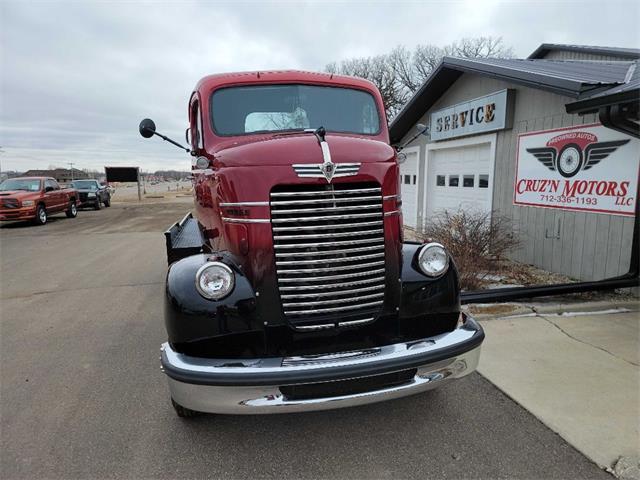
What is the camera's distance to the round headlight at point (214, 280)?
2404 millimetres

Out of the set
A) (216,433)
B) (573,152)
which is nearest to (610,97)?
(573,152)

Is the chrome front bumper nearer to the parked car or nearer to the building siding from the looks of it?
the building siding

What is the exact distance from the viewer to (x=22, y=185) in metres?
16.2

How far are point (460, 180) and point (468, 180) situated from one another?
1.09ft

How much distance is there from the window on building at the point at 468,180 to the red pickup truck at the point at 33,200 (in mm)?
14762

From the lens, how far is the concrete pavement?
270cm

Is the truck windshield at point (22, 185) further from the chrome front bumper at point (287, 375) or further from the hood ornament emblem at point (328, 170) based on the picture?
the hood ornament emblem at point (328, 170)

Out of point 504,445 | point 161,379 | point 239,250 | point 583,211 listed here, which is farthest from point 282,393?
point 583,211

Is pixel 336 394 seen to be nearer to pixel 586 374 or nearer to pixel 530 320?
pixel 586 374

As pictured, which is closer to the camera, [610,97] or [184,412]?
[184,412]

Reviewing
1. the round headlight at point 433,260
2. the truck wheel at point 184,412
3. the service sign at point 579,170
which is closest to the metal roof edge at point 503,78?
the service sign at point 579,170

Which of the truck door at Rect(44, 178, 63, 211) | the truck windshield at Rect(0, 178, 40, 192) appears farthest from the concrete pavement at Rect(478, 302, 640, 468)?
the truck windshield at Rect(0, 178, 40, 192)

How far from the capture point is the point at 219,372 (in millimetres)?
2211

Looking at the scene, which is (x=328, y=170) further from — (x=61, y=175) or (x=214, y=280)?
(x=61, y=175)
